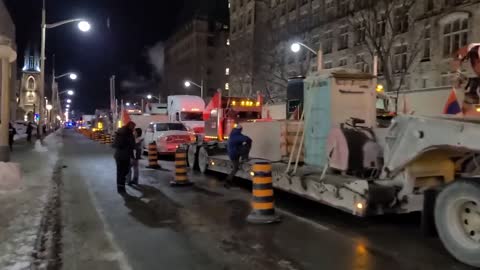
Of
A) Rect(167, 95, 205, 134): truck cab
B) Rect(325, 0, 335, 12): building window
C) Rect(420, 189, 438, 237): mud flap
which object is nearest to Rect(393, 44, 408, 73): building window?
Rect(325, 0, 335, 12): building window

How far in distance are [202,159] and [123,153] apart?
4849 mm

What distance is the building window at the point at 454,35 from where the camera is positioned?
1464 inches

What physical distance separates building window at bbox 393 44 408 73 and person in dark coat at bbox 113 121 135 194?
3327 centimetres

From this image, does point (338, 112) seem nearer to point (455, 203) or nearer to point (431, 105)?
point (455, 203)

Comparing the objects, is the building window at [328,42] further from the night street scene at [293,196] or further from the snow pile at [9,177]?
the snow pile at [9,177]

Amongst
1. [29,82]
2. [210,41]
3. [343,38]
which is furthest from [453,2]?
[29,82]

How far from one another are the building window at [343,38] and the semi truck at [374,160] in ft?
133

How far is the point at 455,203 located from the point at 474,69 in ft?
10.4

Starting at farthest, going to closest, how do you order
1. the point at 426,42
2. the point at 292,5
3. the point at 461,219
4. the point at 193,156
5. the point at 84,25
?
the point at 292,5, the point at 426,42, the point at 84,25, the point at 193,156, the point at 461,219

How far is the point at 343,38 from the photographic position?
52.9 meters

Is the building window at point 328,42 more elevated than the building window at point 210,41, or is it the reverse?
the building window at point 210,41

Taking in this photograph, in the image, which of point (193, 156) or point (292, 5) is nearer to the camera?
point (193, 156)

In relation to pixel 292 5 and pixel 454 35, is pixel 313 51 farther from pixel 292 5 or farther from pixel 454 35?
pixel 292 5

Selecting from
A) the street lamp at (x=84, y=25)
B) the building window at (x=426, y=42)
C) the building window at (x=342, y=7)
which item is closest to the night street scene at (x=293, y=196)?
the street lamp at (x=84, y=25)
